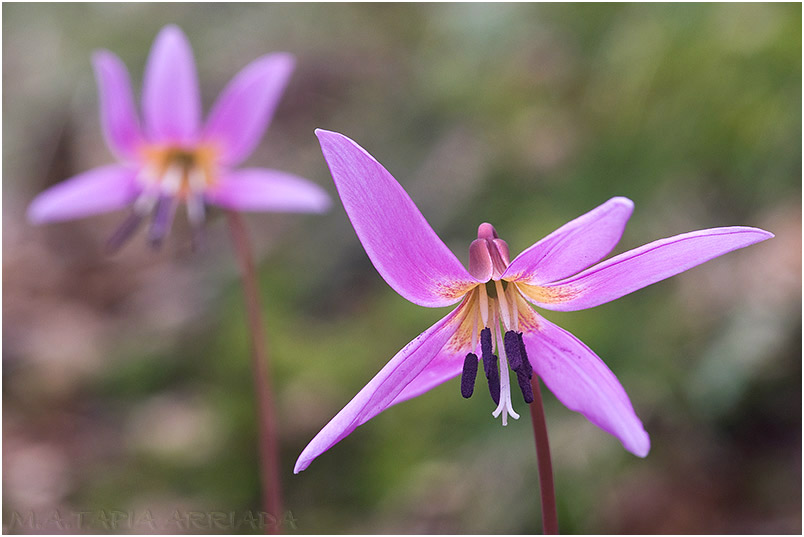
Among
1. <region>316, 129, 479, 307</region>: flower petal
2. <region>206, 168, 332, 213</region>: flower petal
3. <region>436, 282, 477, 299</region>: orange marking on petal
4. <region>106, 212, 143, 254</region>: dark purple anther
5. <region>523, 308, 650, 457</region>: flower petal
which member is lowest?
<region>523, 308, 650, 457</region>: flower petal

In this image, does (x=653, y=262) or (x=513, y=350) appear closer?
(x=653, y=262)

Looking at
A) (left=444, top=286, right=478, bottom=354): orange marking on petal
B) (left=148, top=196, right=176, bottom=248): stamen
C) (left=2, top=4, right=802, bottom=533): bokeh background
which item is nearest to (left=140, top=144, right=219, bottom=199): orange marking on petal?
(left=148, top=196, right=176, bottom=248): stamen

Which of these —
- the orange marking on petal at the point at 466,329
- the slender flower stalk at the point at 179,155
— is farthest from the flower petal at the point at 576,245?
the slender flower stalk at the point at 179,155

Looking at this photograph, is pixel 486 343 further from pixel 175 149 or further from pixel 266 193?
pixel 175 149

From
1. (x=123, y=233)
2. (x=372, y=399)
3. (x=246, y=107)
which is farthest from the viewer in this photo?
(x=246, y=107)

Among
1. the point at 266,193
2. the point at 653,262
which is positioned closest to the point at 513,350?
the point at 653,262

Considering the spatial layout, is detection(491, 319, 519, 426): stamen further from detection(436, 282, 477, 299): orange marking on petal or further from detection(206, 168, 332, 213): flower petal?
detection(206, 168, 332, 213): flower petal

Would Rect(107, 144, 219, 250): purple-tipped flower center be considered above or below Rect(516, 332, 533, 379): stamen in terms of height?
above

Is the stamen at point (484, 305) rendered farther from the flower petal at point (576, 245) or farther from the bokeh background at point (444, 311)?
the bokeh background at point (444, 311)

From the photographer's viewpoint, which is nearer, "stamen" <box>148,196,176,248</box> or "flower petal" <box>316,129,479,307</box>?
"flower petal" <box>316,129,479,307</box>
